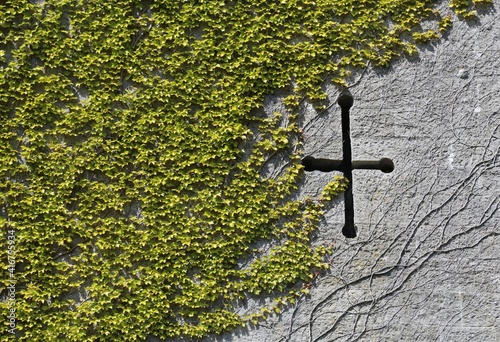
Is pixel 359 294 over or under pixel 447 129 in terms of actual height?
under

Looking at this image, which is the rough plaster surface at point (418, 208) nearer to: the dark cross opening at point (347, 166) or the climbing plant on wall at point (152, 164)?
the dark cross opening at point (347, 166)

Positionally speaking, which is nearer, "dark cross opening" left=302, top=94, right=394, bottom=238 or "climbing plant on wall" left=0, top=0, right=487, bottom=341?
"climbing plant on wall" left=0, top=0, right=487, bottom=341

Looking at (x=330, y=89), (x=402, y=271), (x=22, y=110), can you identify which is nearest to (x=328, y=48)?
(x=330, y=89)

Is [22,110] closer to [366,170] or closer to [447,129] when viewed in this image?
[366,170]

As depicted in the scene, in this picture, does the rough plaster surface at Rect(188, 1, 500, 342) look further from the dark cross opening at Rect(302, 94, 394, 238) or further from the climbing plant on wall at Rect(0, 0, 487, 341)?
the climbing plant on wall at Rect(0, 0, 487, 341)

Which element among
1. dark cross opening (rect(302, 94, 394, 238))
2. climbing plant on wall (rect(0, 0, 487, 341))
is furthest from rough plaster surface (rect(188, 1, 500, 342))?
climbing plant on wall (rect(0, 0, 487, 341))

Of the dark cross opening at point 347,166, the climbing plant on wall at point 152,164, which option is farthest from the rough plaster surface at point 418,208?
the climbing plant on wall at point 152,164

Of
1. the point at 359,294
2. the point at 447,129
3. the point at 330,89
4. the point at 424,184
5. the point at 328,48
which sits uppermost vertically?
the point at 328,48
